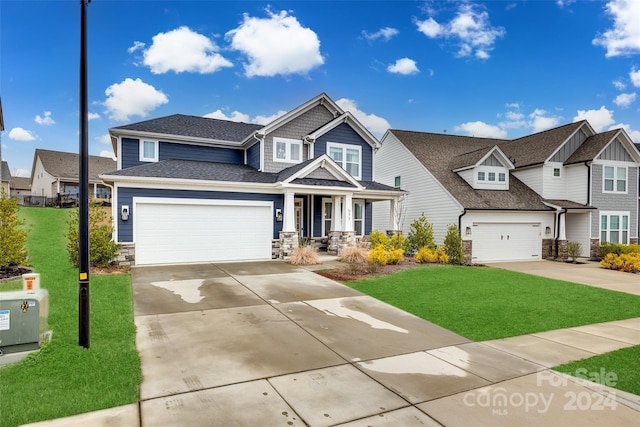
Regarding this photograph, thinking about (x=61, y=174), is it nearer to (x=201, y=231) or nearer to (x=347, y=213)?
(x=201, y=231)

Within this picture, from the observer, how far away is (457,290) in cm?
1045

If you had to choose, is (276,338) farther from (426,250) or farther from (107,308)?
(426,250)

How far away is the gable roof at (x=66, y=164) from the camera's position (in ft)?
115

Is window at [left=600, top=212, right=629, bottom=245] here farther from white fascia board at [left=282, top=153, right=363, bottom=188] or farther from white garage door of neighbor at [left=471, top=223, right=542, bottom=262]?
white fascia board at [left=282, top=153, right=363, bottom=188]

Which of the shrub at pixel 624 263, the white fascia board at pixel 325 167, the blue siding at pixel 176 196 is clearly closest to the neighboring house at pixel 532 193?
the shrub at pixel 624 263

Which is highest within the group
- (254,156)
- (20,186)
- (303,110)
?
(303,110)

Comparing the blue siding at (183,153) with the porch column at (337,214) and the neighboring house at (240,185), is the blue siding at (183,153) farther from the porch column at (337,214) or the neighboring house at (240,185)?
the porch column at (337,214)

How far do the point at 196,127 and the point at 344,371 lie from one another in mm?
17320

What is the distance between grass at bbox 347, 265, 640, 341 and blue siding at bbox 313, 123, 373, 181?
312 inches

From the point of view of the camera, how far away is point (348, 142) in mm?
19078

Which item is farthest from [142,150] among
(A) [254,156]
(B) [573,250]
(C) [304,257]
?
(B) [573,250]

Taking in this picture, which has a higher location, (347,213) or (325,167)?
(325,167)

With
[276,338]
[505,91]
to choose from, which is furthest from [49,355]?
[505,91]

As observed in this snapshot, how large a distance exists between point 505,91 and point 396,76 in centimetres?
749
